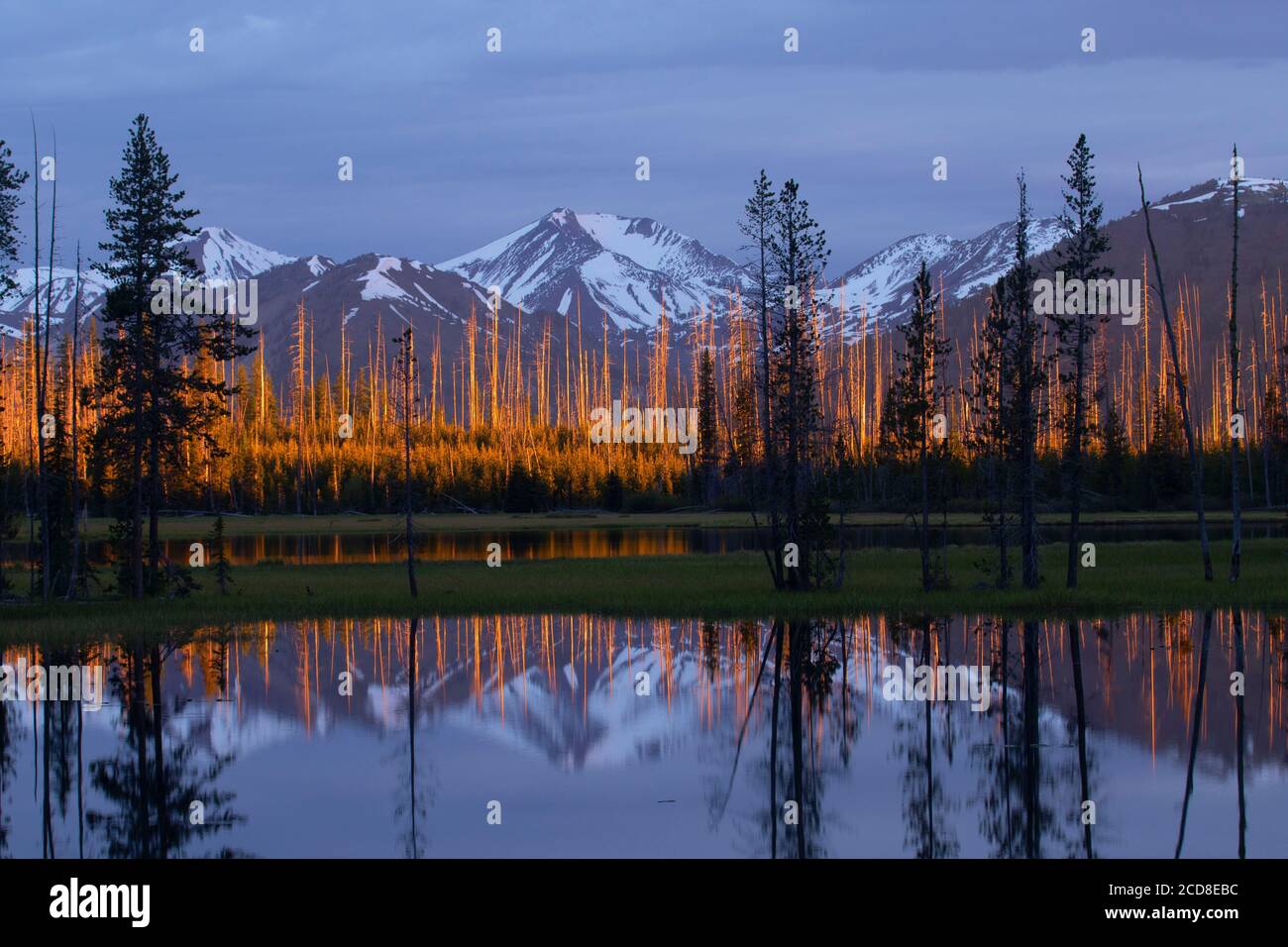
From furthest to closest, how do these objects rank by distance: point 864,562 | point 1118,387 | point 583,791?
point 1118,387 < point 864,562 < point 583,791

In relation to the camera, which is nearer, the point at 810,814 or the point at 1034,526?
the point at 810,814

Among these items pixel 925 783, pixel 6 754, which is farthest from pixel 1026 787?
pixel 6 754

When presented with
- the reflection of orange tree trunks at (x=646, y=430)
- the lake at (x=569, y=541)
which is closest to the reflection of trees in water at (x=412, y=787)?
the lake at (x=569, y=541)

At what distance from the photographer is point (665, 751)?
2025 centimetres

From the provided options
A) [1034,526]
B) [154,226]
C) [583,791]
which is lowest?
[583,791]

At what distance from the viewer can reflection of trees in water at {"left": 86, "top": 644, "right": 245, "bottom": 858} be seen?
15164mm

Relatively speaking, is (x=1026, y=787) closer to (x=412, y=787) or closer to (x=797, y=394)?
(x=412, y=787)

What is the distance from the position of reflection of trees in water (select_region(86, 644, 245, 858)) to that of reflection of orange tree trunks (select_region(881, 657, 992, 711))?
12.5 m

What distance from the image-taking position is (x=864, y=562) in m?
51.2

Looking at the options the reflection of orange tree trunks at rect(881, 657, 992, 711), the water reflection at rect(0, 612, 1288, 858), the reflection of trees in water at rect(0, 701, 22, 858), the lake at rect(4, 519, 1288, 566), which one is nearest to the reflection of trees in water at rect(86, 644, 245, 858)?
the water reflection at rect(0, 612, 1288, 858)

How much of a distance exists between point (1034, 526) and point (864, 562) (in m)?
12.8

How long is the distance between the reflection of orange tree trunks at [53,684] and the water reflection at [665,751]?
51 cm

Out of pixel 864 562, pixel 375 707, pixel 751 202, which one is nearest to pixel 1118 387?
pixel 864 562
